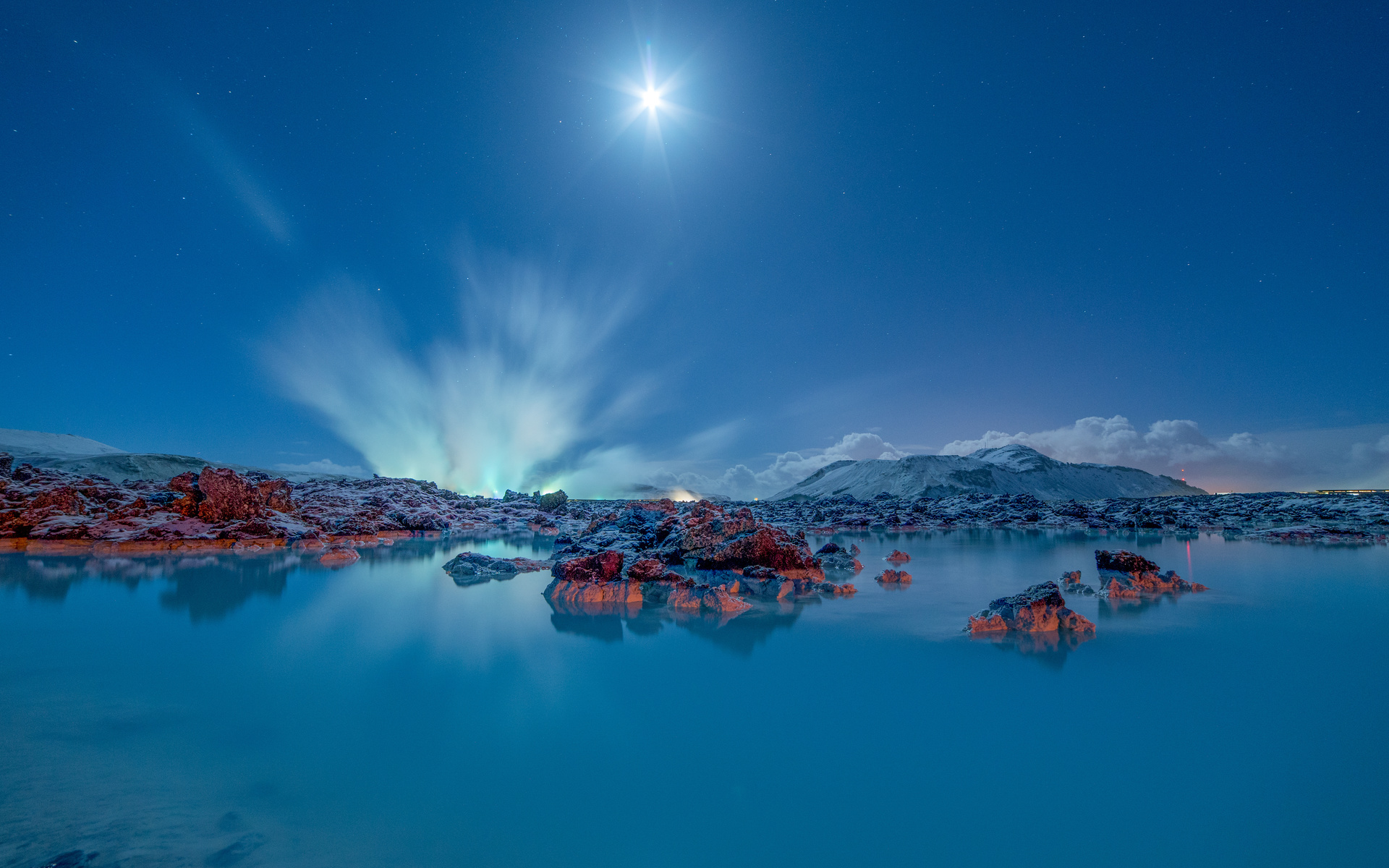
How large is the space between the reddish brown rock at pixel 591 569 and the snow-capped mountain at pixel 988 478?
233 ft

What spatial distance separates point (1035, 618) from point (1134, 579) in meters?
6.55

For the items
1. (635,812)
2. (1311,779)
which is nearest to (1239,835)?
(1311,779)

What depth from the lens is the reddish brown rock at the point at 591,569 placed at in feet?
45.8

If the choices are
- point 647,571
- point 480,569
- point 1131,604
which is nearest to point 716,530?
point 647,571

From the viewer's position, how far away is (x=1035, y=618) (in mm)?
9562

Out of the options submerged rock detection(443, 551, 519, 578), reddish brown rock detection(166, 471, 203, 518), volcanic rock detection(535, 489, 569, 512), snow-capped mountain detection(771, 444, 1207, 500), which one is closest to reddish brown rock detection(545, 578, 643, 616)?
submerged rock detection(443, 551, 519, 578)

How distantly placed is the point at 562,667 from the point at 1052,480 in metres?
99.0

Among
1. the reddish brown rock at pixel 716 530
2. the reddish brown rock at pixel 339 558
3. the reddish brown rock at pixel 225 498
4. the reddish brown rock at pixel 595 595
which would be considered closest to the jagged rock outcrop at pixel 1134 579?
the reddish brown rock at pixel 716 530

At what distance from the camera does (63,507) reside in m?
25.1

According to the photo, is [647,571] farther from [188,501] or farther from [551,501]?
[551,501]

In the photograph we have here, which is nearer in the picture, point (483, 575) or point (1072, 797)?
point (1072, 797)

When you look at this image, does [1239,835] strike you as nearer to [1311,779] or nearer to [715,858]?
[1311,779]

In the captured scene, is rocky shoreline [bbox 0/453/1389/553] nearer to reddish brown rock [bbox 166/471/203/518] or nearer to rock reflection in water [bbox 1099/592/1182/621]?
reddish brown rock [bbox 166/471/203/518]

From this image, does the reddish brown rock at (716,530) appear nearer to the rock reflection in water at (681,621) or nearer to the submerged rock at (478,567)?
the rock reflection in water at (681,621)
